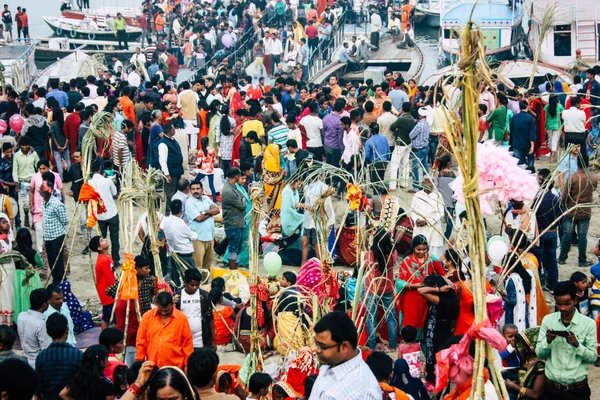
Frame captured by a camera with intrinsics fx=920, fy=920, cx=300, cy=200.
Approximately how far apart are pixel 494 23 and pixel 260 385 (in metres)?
20.1

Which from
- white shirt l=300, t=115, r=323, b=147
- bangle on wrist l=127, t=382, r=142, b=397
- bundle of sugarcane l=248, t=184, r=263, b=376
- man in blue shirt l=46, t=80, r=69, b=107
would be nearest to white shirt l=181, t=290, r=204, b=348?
bundle of sugarcane l=248, t=184, r=263, b=376

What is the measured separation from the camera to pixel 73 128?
12.9 metres

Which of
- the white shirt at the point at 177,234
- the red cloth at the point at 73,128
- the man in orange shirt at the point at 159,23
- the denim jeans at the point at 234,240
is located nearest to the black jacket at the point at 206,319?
the white shirt at the point at 177,234

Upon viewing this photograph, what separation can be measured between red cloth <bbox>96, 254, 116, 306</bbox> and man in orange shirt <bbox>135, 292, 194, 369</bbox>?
2082 millimetres

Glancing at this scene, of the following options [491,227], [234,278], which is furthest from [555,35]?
[234,278]

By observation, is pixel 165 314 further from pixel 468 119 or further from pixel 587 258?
pixel 587 258

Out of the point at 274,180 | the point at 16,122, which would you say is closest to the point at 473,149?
the point at 274,180

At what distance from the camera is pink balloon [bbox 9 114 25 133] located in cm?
1305

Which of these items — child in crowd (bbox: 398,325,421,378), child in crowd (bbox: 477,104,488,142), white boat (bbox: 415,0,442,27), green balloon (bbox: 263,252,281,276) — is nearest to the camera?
child in crowd (bbox: 398,325,421,378)

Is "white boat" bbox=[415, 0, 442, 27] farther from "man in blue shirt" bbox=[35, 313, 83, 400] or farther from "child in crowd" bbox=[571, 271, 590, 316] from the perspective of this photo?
"man in blue shirt" bbox=[35, 313, 83, 400]

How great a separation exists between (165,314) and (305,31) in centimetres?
1903

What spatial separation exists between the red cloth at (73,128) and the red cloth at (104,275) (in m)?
4.72

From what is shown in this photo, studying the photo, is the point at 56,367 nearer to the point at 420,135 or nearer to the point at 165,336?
the point at 165,336

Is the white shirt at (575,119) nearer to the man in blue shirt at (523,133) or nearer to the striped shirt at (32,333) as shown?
the man in blue shirt at (523,133)
